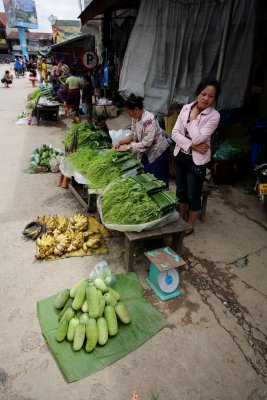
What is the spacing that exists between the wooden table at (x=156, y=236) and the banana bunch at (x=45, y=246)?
3.55ft

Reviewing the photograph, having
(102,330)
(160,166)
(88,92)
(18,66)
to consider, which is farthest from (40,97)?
(18,66)

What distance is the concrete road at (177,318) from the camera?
7.15 ft

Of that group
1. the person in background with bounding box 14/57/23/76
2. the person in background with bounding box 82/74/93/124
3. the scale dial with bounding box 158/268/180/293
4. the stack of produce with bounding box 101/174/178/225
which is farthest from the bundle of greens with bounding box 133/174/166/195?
the person in background with bounding box 14/57/23/76

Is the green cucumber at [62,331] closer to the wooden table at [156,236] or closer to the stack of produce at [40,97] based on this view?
the wooden table at [156,236]

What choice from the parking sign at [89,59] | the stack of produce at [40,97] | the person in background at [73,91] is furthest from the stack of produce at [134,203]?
the person in background at [73,91]

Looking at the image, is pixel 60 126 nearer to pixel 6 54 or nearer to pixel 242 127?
pixel 242 127

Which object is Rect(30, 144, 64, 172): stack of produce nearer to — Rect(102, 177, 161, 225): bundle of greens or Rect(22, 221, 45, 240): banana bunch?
Rect(22, 221, 45, 240): banana bunch

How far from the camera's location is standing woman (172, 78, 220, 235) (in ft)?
9.87

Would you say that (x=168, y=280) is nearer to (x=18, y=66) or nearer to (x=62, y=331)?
(x=62, y=331)

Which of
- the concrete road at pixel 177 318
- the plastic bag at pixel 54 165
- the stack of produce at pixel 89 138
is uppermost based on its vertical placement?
the stack of produce at pixel 89 138

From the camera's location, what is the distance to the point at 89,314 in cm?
252

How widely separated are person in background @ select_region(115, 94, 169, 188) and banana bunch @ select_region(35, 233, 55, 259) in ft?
5.79

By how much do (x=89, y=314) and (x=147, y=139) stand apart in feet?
7.91

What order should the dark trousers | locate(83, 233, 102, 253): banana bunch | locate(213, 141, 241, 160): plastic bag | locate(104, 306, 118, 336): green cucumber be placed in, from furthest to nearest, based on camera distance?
1. locate(213, 141, 241, 160): plastic bag
2. the dark trousers
3. locate(83, 233, 102, 253): banana bunch
4. locate(104, 306, 118, 336): green cucumber
